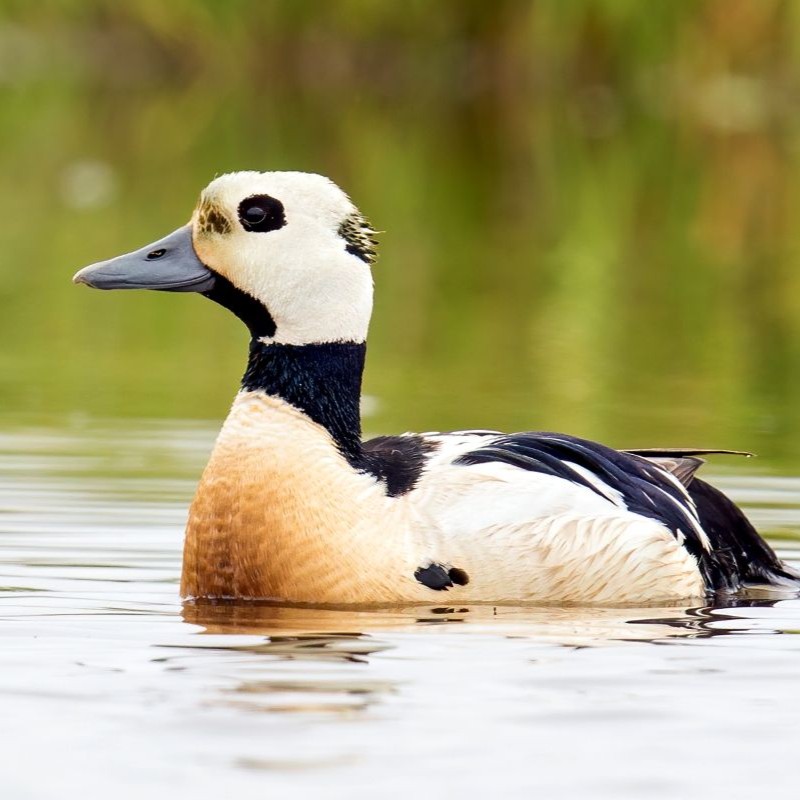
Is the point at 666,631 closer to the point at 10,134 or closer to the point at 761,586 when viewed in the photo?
the point at 761,586

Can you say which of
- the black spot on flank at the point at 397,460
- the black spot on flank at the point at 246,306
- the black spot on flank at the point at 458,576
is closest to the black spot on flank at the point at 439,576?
the black spot on flank at the point at 458,576

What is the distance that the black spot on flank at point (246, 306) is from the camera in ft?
23.3

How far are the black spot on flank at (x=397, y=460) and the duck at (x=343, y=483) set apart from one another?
1 centimetres

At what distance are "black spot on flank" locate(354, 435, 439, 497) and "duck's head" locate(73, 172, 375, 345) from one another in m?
→ 0.40

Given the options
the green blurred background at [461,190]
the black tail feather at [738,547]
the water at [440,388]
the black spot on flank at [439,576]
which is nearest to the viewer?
the water at [440,388]

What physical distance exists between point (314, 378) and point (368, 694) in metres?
1.77

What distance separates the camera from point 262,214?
7.05m

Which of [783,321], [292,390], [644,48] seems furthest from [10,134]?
[292,390]

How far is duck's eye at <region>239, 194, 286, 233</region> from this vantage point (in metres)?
7.04

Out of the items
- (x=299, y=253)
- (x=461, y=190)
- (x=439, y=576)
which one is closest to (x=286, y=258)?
(x=299, y=253)

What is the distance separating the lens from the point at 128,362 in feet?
43.3

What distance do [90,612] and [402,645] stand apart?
1147 millimetres

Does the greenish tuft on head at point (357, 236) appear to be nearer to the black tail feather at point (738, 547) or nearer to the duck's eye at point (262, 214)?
the duck's eye at point (262, 214)

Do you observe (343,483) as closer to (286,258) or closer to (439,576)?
(439,576)
